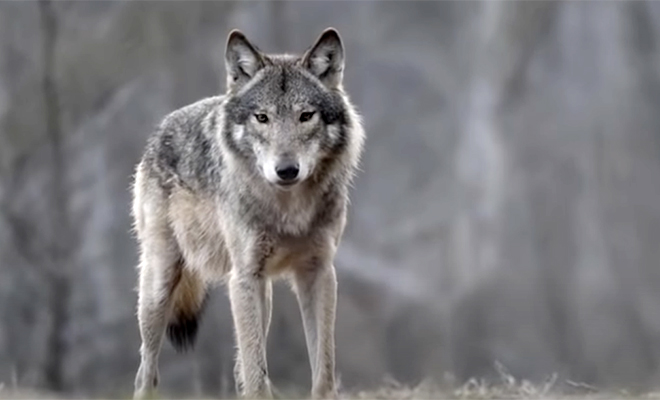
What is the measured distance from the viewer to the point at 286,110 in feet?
19.7

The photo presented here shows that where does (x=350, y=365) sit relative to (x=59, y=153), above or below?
below

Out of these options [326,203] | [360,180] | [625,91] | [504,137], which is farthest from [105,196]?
[326,203]

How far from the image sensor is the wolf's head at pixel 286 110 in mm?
5910

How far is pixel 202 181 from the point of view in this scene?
657 centimetres

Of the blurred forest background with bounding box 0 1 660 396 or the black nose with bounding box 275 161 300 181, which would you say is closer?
the black nose with bounding box 275 161 300 181

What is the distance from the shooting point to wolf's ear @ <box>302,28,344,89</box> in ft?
20.3

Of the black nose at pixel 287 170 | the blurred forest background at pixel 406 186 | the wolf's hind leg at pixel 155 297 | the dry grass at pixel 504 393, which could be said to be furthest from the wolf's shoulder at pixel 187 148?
the blurred forest background at pixel 406 186

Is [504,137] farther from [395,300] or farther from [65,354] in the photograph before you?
[65,354]

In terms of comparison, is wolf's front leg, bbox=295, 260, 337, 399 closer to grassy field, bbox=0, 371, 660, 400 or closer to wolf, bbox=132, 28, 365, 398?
wolf, bbox=132, 28, 365, 398

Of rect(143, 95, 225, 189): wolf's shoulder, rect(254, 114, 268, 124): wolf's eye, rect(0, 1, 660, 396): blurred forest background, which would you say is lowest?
rect(0, 1, 660, 396): blurred forest background

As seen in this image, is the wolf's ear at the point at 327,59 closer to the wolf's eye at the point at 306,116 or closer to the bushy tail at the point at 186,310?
the wolf's eye at the point at 306,116

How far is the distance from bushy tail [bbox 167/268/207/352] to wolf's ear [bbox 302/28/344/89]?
1333mm

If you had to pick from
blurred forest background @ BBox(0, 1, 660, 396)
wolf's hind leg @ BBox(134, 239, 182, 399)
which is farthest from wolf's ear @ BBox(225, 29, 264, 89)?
blurred forest background @ BBox(0, 1, 660, 396)

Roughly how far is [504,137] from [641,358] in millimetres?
2149
